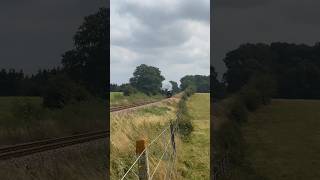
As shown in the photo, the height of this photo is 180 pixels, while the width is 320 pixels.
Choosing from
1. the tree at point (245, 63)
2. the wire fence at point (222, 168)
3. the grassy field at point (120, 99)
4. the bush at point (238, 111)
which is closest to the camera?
the tree at point (245, 63)

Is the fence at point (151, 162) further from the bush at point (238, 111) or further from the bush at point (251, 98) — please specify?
the bush at point (251, 98)

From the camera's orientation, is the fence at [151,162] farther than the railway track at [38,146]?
No

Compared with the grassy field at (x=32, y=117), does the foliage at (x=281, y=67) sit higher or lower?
higher

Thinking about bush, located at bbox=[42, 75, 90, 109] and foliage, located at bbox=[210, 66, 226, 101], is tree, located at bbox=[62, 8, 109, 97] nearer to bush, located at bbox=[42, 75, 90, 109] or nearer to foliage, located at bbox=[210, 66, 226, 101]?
bush, located at bbox=[42, 75, 90, 109]

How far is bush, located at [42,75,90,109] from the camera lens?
8.65 metres

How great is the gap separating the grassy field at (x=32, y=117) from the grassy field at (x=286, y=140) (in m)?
2.77

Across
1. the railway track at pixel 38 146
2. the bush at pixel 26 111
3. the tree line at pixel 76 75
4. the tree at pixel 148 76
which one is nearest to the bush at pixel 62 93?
the tree line at pixel 76 75

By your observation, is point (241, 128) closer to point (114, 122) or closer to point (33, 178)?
point (33, 178)

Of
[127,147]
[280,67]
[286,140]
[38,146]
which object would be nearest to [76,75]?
[38,146]

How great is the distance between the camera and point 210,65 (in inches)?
317

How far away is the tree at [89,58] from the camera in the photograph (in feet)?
27.7

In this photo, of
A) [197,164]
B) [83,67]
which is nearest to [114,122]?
[197,164]

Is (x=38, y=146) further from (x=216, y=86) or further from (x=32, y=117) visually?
(x=216, y=86)

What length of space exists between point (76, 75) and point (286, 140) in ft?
14.3
